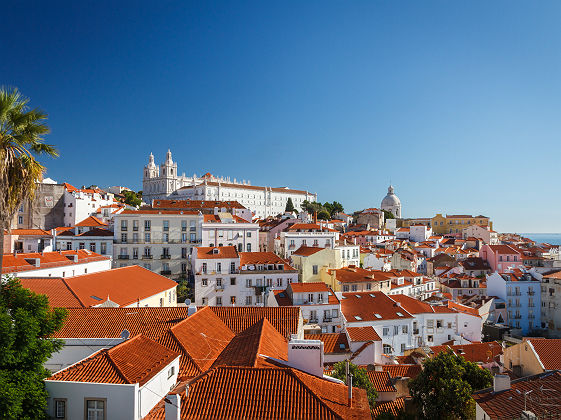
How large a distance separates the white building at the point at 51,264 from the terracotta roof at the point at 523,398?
25172mm

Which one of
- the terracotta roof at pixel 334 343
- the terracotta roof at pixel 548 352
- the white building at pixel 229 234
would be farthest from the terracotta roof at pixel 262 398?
the white building at pixel 229 234

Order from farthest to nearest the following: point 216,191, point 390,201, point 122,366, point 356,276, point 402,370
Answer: point 390,201
point 216,191
point 356,276
point 402,370
point 122,366

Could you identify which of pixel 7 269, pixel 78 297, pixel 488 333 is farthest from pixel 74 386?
pixel 488 333

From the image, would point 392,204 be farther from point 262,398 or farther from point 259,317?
point 262,398

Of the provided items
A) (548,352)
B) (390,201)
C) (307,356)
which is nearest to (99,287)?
(307,356)

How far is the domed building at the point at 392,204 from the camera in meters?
177

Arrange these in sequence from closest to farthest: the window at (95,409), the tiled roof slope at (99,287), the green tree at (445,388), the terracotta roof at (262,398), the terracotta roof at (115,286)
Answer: the terracotta roof at (262,398) → the window at (95,409) → the green tree at (445,388) → the tiled roof slope at (99,287) → the terracotta roof at (115,286)

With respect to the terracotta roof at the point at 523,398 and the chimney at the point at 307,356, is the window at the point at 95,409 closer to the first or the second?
the chimney at the point at 307,356

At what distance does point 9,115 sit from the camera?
33.0ft

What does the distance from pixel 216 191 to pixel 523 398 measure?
139885 mm

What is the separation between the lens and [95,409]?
30.4 feet

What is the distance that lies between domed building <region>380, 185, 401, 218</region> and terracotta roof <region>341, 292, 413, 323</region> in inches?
5692

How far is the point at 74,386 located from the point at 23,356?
4.63ft

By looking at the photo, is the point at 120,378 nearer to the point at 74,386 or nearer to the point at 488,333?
A: the point at 74,386
